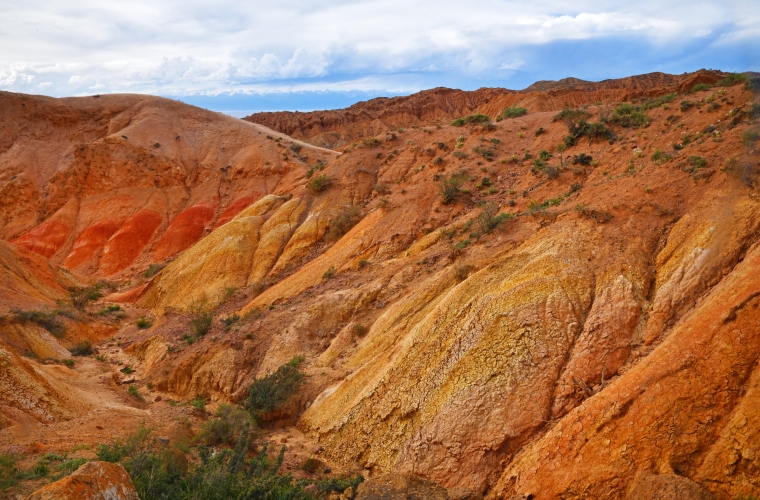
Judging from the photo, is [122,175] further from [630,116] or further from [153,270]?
[630,116]

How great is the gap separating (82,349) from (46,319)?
1809 millimetres

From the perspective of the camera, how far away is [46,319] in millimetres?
18812

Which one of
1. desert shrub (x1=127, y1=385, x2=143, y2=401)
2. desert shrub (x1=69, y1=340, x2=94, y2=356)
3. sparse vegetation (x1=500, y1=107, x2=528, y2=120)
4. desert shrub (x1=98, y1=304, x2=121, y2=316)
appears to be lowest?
desert shrub (x1=127, y1=385, x2=143, y2=401)

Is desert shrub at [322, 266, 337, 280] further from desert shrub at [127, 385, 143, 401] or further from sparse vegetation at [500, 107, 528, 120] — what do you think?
sparse vegetation at [500, 107, 528, 120]

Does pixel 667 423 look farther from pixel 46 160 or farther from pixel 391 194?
pixel 46 160

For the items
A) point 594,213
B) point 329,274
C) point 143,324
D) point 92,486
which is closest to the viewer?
point 92,486

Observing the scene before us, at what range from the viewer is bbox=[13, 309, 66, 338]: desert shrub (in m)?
17.8

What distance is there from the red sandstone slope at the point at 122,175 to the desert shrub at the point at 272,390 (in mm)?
22565

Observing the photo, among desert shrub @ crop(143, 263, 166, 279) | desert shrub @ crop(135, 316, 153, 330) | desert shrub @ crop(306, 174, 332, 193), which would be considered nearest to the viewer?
desert shrub @ crop(135, 316, 153, 330)

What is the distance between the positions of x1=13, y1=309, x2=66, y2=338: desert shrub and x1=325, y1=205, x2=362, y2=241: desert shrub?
10783mm

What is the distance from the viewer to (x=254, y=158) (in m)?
40.4

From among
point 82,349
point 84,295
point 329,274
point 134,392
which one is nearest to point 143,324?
point 82,349

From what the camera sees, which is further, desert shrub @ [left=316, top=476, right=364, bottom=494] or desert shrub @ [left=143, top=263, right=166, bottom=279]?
desert shrub @ [left=143, top=263, right=166, bottom=279]

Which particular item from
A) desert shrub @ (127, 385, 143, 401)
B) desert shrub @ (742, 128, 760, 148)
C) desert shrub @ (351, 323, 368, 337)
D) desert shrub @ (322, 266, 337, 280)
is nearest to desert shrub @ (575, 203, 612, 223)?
desert shrub @ (742, 128, 760, 148)
